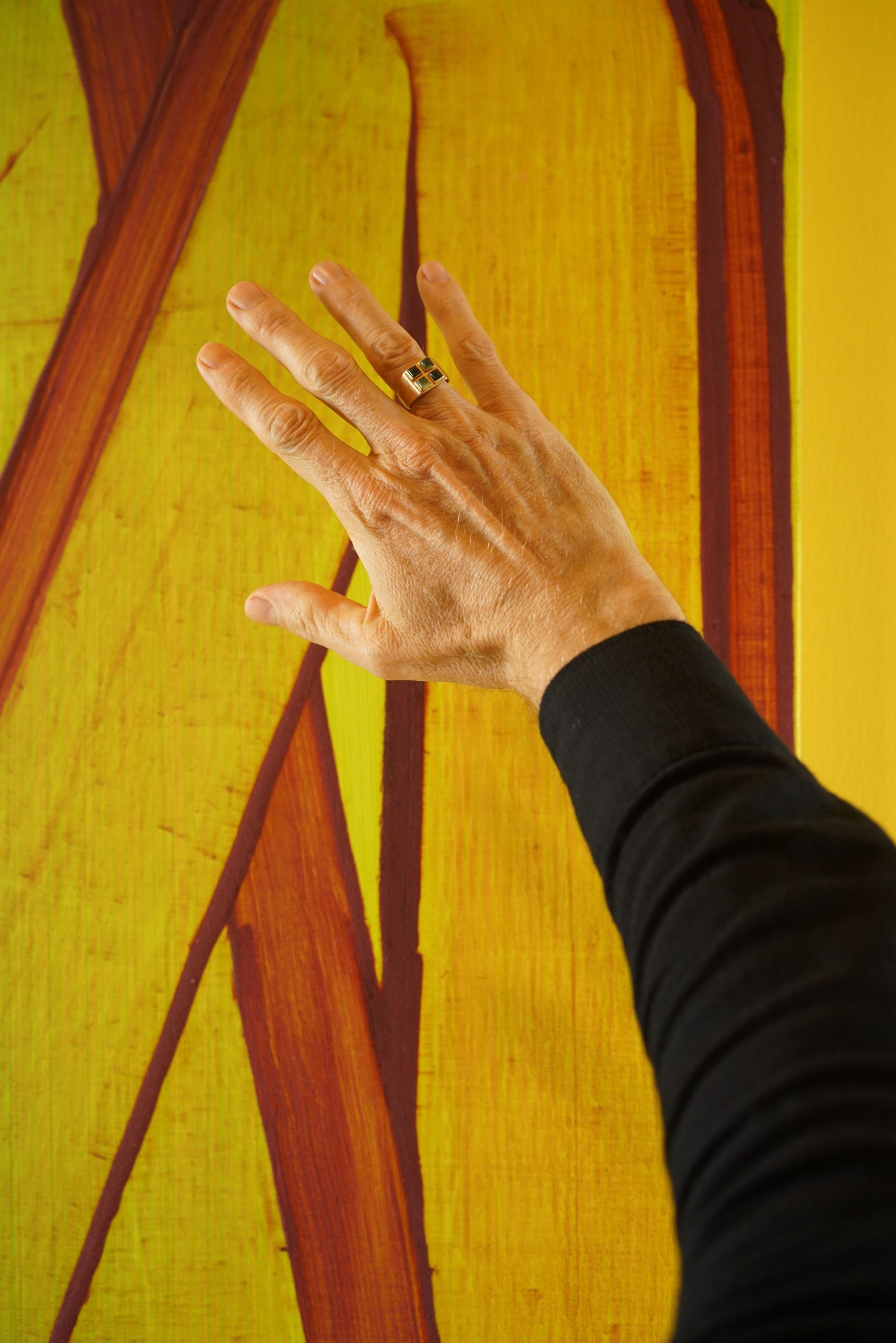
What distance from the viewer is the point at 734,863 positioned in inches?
14.6

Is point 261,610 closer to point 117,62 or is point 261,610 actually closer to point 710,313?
point 710,313

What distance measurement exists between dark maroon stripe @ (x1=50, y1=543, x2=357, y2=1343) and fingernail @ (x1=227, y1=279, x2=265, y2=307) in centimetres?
29

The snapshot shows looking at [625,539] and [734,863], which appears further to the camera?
[625,539]

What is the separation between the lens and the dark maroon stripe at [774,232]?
808mm

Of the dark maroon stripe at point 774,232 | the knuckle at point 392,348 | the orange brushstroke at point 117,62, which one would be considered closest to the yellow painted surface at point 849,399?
the dark maroon stripe at point 774,232

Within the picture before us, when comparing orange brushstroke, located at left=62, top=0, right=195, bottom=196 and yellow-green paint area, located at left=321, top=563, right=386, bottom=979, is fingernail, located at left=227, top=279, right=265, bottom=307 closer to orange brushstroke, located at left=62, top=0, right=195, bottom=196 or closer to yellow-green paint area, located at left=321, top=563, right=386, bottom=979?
yellow-green paint area, located at left=321, top=563, right=386, bottom=979

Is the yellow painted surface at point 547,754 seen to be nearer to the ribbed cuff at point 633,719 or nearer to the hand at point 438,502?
the hand at point 438,502

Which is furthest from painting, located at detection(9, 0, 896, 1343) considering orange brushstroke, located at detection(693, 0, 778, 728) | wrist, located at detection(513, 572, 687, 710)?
wrist, located at detection(513, 572, 687, 710)

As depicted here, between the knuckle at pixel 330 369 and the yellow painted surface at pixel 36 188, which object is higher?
the yellow painted surface at pixel 36 188

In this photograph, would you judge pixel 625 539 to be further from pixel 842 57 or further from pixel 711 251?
pixel 842 57

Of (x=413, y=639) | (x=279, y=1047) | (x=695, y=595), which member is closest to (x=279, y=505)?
(x=413, y=639)

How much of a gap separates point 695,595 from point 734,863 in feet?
1.62

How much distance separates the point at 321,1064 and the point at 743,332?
2.91 ft

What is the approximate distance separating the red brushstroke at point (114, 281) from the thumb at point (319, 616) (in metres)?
0.35
